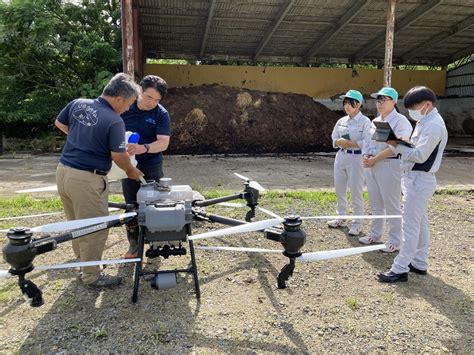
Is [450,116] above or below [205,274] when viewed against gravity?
above

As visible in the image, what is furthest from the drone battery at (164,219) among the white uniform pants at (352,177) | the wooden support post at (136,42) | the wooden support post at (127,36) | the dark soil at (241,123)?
the wooden support post at (136,42)

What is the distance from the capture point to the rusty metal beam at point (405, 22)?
11.9m

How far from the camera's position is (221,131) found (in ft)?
40.4

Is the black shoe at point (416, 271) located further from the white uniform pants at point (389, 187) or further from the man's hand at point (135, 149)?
the man's hand at point (135, 149)

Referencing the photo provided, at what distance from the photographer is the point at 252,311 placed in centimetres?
292

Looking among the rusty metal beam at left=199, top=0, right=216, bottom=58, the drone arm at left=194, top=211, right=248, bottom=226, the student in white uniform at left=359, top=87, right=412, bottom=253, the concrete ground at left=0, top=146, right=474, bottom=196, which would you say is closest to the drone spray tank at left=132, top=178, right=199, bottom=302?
the drone arm at left=194, top=211, right=248, bottom=226

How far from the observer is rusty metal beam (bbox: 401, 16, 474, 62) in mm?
13394

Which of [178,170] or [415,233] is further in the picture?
[178,170]

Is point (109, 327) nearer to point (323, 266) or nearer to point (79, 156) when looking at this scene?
point (79, 156)

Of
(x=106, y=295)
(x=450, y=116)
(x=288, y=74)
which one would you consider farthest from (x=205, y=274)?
(x=450, y=116)

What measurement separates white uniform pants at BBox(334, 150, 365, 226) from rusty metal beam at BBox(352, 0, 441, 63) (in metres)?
9.55

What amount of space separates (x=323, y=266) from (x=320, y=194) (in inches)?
108

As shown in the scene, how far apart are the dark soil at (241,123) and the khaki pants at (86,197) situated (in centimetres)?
865

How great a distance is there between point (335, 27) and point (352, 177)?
10009 millimetres
